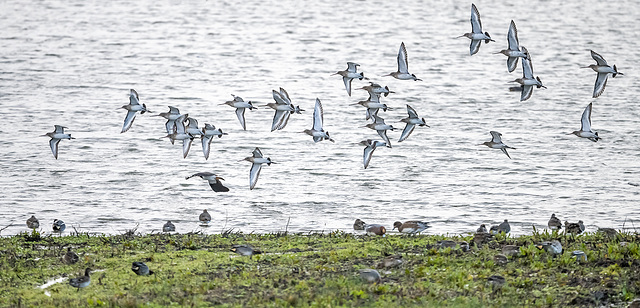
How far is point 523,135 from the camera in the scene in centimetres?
3628

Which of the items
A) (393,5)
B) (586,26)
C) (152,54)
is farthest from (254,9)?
(586,26)

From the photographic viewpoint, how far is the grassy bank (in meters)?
13.7

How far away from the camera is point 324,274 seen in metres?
15.1

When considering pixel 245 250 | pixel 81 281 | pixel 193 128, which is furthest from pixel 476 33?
pixel 81 281

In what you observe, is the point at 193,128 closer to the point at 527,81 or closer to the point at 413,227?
the point at 413,227

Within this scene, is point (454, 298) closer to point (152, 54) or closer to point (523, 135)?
point (523, 135)

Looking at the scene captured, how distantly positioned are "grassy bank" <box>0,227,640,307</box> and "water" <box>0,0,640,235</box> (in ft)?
17.1

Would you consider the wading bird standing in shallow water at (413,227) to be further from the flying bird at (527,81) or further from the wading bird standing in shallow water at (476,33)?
the wading bird standing in shallow water at (476,33)

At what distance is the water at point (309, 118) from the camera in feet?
85.1

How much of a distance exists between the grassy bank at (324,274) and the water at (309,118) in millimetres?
5220

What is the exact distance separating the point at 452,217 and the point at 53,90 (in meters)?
26.3

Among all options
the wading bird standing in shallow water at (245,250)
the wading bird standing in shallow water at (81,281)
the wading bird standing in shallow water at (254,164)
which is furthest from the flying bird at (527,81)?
the wading bird standing in shallow water at (81,281)

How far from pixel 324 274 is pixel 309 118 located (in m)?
24.6

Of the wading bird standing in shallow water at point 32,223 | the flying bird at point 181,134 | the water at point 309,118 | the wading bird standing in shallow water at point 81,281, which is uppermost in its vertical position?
the flying bird at point 181,134
